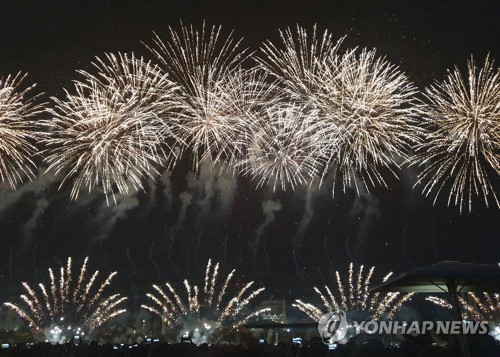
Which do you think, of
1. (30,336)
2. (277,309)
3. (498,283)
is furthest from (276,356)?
(277,309)

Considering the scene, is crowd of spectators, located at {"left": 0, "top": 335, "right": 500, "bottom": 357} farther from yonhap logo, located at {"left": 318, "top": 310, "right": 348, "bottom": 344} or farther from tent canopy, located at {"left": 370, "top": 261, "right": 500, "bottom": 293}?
tent canopy, located at {"left": 370, "top": 261, "right": 500, "bottom": 293}

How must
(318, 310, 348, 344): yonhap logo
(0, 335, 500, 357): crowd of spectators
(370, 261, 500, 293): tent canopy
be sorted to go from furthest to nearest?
(318, 310, 348, 344): yonhap logo < (370, 261, 500, 293): tent canopy < (0, 335, 500, 357): crowd of spectators

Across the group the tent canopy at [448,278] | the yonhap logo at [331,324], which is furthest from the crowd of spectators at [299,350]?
the tent canopy at [448,278]

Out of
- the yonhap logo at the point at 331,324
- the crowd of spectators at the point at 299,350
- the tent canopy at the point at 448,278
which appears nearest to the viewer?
the crowd of spectators at the point at 299,350

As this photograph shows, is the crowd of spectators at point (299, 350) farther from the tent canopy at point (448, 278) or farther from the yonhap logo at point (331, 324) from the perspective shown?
the tent canopy at point (448, 278)

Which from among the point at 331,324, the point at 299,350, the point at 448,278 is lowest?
the point at 299,350

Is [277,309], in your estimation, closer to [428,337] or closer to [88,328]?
[88,328]

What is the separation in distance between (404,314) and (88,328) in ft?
142

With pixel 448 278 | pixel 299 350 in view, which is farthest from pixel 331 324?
pixel 448 278

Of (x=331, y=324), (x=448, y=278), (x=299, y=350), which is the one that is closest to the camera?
(x=448, y=278)

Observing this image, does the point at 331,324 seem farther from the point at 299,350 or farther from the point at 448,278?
the point at 448,278

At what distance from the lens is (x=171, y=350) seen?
1531 cm

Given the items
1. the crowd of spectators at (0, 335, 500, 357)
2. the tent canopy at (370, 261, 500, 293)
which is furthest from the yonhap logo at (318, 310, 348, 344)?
the tent canopy at (370, 261, 500, 293)

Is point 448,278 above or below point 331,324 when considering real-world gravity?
above
